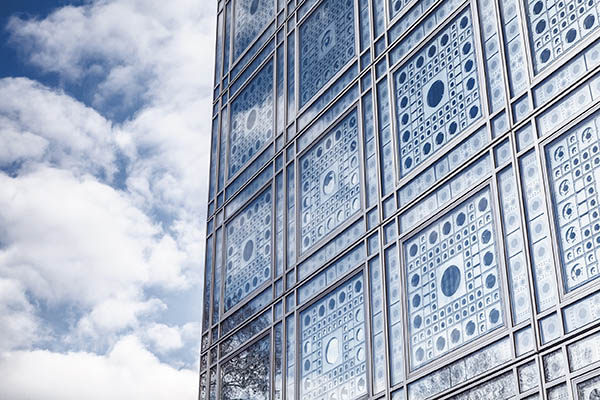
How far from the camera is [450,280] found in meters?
21.0

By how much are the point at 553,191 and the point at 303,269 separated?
8.34 m

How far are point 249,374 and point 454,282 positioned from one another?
8267 millimetres

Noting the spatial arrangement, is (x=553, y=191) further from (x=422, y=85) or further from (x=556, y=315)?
(x=422, y=85)

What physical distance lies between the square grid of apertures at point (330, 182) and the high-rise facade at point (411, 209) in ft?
0.19

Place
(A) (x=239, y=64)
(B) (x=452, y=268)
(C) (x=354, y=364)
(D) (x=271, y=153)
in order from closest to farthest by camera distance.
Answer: (B) (x=452, y=268)
(C) (x=354, y=364)
(D) (x=271, y=153)
(A) (x=239, y=64)

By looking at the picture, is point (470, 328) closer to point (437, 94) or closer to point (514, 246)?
point (514, 246)

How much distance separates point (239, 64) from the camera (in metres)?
33.8

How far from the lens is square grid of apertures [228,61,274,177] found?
1208 inches

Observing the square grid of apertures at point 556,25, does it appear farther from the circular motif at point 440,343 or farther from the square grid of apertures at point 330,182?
the square grid of apertures at point 330,182

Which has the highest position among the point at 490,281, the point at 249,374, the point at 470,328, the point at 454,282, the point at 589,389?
the point at 249,374

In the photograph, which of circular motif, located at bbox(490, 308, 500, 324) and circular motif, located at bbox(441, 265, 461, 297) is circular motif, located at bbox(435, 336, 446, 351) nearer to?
circular motif, located at bbox(441, 265, 461, 297)

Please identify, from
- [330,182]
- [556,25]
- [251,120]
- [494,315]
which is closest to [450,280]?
[494,315]

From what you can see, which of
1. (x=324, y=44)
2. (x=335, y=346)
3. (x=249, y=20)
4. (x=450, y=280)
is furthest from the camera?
(x=249, y=20)

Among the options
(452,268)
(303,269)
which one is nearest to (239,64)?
(303,269)
